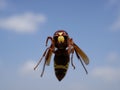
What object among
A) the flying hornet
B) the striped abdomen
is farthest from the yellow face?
the striped abdomen

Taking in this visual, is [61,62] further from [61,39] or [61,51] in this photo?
[61,39]

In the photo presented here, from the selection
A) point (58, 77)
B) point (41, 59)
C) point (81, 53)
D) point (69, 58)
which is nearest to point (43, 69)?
point (41, 59)

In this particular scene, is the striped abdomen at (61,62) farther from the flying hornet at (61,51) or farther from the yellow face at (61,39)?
the yellow face at (61,39)

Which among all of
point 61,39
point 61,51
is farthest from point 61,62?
point 61,39

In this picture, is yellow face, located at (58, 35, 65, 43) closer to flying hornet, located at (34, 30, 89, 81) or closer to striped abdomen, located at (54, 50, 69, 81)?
flying hornet, located at (34, 30, 89, 81)

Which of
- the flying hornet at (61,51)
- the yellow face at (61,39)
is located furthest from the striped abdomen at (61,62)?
the yellow face at (61,39)

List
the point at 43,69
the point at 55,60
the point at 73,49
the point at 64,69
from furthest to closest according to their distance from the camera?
the point at 55,60, the point at 64,69, the point at 73,49, the point at 43,69

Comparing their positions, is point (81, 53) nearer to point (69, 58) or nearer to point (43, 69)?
point (69, 58)

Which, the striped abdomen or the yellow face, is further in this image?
the striped abdomen
